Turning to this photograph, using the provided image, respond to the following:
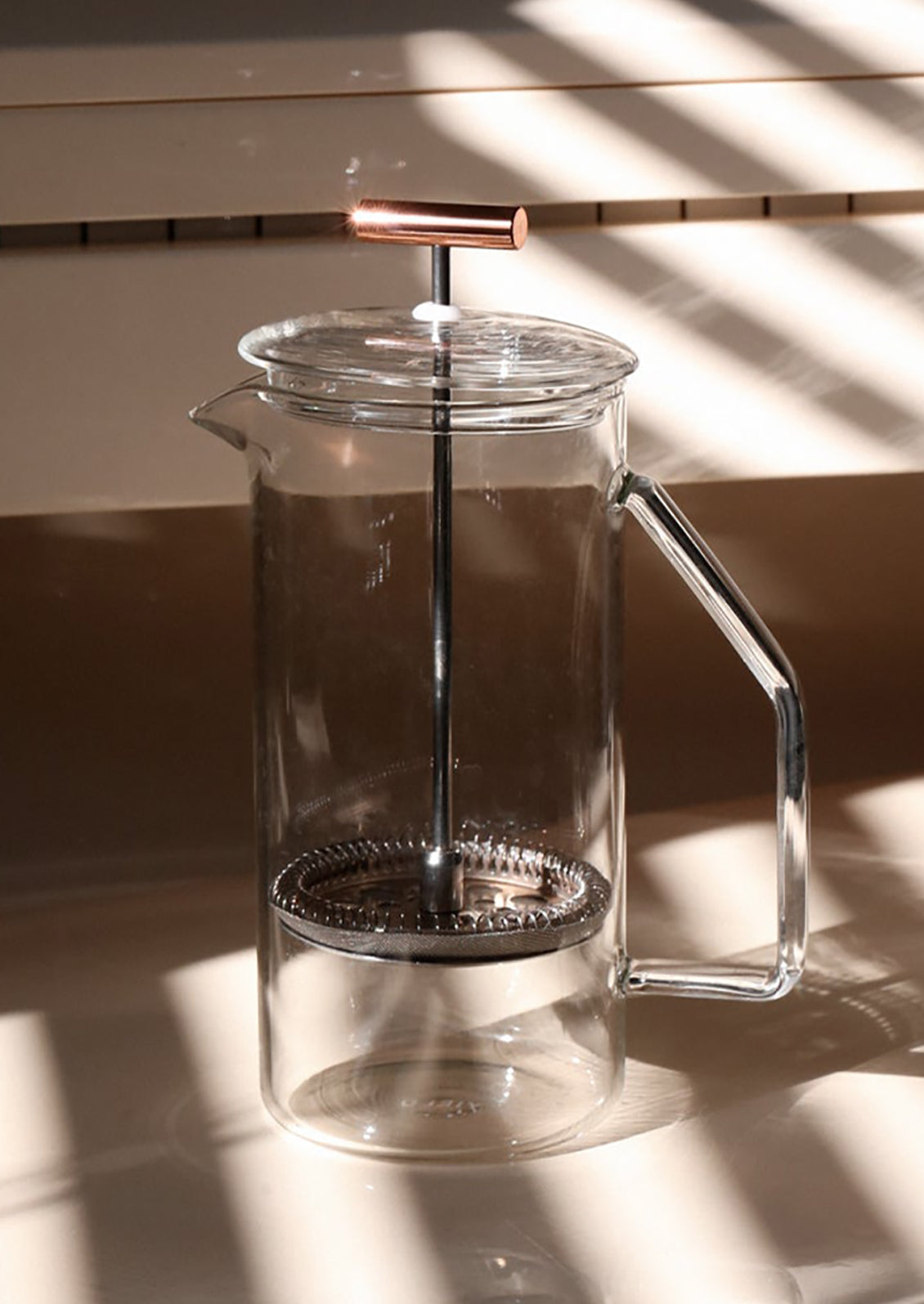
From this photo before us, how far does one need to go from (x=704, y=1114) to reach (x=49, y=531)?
49 centimetres

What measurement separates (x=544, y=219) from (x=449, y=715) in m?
0.25

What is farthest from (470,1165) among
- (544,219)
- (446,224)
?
(544,219)

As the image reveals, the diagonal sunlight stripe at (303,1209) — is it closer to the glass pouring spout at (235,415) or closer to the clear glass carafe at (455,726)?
the clear glass carafe at (455,726)

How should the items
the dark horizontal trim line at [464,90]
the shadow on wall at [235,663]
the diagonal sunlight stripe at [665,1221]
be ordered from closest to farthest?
the diagonal sunlight stripe at [665,1221] → the dark horizontal trim line at [464,90] → the shadow on wall at [235,663]

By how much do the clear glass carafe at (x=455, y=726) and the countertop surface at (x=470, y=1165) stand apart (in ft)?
0.08

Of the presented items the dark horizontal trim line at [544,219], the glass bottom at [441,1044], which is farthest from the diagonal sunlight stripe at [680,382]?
the glass bottom at [441,1044]

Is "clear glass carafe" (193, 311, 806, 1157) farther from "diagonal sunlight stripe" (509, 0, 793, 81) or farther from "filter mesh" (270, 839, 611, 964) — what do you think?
"diagonal sunlight stripe" (509, 0, 793, 81)

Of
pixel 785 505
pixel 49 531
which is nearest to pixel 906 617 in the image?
pixel 785 505

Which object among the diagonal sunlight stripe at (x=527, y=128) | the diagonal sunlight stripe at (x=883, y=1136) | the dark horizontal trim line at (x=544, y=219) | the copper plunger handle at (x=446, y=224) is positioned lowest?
the diagonal sunlight stripe at (x=883, y=1136)

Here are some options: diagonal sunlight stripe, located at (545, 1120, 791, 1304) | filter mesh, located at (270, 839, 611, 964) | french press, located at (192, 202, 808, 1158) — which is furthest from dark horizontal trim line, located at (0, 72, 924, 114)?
diagonal sunlight stripe, located at (545, 1120, 791, 1304)

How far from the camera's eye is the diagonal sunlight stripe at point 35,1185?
19.4 inches

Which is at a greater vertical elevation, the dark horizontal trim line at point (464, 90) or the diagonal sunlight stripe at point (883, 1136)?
the dark horizontal trim line at point (464, 90)

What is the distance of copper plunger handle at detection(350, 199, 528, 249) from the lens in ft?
1.76

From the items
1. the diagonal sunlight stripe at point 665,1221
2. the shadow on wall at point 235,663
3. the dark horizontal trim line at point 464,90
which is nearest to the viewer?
the diagonal sunlight stripe at point 665,1221
